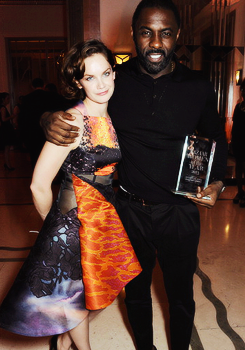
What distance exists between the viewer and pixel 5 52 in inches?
431

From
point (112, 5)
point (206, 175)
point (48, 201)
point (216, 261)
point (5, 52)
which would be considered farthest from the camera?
point (5, 52)

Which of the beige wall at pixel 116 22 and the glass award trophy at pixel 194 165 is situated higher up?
the beige wall at pixel 116 22

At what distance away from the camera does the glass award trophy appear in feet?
4.63

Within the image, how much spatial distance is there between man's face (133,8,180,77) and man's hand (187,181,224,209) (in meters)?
0.57

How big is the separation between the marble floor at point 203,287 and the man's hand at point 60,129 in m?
1.31

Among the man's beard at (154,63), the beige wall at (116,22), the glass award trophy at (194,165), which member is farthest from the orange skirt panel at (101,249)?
the beige wall at (116,22)

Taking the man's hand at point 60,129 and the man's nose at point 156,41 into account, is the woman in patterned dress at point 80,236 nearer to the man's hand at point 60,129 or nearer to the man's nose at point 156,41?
the man's hand at point 60,129

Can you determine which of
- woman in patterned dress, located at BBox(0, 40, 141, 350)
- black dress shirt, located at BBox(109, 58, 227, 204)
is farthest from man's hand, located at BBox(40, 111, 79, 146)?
black dress shirt, located at BBox(109, 58, 227, 204)

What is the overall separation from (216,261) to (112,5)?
4.58m

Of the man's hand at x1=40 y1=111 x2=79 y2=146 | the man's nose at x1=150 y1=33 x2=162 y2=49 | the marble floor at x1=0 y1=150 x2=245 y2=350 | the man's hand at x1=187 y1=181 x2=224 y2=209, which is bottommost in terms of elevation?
the marble floor at x1=0 y1=150 x2=245 y2=350

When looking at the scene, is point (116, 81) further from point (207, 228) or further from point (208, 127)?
point (207, 228)

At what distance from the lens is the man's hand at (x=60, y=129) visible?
54.1 inches

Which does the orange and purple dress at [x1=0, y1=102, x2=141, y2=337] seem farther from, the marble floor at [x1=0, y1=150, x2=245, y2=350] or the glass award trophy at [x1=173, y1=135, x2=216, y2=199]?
the marble floor at [x1=0, y1=150, x2=245, y2=350]

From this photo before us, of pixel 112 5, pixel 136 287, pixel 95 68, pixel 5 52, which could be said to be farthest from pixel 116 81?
pixel 5 52
